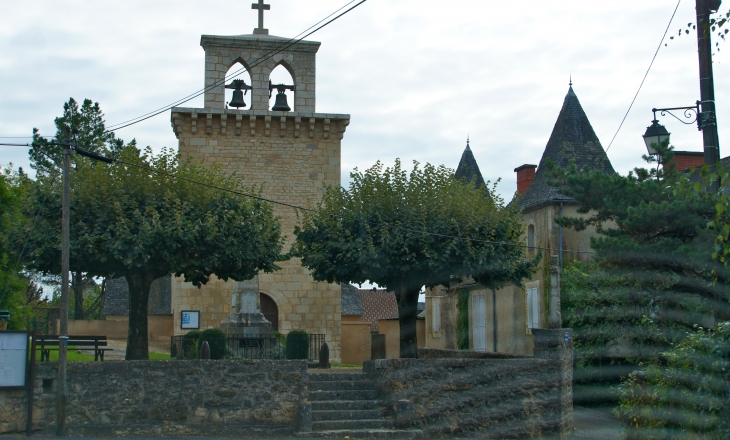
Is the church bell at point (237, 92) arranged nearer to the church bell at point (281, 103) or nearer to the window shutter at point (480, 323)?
the church bell at point (281, 103)

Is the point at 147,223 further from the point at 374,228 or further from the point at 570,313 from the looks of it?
the point at 570,313

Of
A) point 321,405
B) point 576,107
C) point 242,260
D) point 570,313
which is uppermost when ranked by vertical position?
point 576,107

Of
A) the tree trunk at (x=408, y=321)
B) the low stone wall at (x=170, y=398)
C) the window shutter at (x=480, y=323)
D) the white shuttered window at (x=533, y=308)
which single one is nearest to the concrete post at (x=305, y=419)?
the low stone wall at (x=170, y=398)

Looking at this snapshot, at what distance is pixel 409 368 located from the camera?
523 inches

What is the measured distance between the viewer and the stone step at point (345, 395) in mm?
13539

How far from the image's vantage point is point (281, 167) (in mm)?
23406

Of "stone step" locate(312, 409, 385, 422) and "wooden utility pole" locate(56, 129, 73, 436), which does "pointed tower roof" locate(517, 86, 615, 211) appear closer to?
"stone step" locate(312, 409, 385, 422)

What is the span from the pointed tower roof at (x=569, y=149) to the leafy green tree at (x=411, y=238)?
6074mm

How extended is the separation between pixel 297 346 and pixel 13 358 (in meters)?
8.66

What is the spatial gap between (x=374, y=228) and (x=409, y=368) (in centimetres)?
355

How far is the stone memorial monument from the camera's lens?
20312 mm

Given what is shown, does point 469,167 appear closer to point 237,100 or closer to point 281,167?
point 281,167

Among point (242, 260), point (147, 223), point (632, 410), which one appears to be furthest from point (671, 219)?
Result: point (147, 223)

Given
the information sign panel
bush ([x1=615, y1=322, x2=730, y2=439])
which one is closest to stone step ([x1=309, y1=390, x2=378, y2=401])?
bush ([x1=615, y1=322, x2=730, y2=439])
